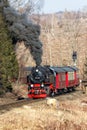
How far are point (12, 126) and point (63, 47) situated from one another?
303ft

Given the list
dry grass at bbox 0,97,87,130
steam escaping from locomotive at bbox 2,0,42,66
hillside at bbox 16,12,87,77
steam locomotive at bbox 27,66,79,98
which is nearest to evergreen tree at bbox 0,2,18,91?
steam escaping from locomotive at bbox 2,0,42,66

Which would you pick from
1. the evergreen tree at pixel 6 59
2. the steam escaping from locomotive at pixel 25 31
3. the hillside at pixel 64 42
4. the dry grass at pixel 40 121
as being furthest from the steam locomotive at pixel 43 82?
the hillside at pixel 64 42

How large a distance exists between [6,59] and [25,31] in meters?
3.00

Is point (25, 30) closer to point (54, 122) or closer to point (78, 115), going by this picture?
point (78, 115)

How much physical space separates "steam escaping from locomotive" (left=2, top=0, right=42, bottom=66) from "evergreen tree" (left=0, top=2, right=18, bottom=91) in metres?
0.61

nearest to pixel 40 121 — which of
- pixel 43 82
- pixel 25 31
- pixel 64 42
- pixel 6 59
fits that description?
pixel 43 82

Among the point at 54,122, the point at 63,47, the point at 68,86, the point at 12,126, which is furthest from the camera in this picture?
the point at 63,47

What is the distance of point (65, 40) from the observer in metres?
112

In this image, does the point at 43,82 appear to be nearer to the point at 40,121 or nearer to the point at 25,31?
the point at 25,31

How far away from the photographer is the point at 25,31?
119 feet

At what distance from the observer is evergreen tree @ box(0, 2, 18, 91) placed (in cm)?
3572

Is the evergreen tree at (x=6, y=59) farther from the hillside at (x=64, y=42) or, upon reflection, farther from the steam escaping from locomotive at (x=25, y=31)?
the hillside at (x=64, y=42)

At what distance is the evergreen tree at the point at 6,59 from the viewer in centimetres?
3572

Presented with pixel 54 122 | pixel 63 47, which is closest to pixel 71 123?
pixel 54 122
